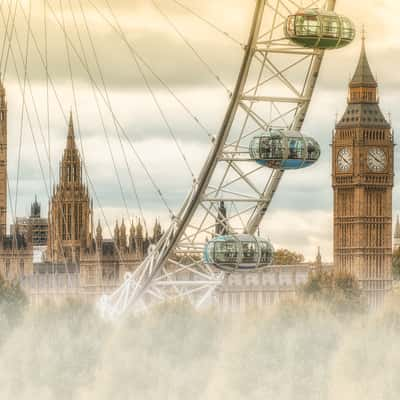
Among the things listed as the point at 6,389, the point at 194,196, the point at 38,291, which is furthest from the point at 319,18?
the point at 38,291

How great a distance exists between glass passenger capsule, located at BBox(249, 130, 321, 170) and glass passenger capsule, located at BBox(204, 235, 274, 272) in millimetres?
3648

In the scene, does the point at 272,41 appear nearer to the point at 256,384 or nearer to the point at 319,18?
the point at 319,18

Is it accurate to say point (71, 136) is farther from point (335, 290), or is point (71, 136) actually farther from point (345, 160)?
point (335, 290)

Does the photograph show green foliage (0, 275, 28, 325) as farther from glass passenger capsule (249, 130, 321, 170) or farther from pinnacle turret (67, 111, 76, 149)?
pinnacle turret (67, 111, 76, 149)

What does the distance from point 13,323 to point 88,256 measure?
71.7 m

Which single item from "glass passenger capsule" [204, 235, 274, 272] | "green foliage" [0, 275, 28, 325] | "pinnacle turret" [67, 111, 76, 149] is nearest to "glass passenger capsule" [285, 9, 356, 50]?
"glass passenger capsule" [204, 235, 274, 272]

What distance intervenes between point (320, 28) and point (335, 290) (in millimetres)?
53661

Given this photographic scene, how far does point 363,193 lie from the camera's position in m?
164

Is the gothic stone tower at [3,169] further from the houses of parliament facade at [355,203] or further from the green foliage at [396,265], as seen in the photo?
the green foliage at [396,265]

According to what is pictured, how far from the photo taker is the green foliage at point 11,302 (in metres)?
85.9

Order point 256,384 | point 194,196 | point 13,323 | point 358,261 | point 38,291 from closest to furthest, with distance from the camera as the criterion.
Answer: point 256,384 < point 194,196 < point 13,323 < point 38,291 < point 358,261

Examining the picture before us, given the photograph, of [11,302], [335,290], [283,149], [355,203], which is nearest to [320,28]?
[283,149]

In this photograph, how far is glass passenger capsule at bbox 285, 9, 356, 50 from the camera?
71.4 meters

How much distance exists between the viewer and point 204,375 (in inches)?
2803
